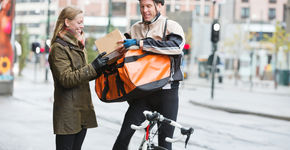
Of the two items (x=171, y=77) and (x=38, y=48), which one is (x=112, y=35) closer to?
(x=171, y=77)

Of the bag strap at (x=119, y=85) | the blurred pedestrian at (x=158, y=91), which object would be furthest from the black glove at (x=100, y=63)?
the blurred pedestrian at (x=158, y=91)

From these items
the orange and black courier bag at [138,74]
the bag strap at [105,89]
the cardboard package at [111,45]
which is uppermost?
the cardboard package at [111,45]

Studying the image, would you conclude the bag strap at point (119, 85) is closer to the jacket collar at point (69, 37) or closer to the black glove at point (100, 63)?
the black glove at point (100, 63)

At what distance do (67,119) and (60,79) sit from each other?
330 mm

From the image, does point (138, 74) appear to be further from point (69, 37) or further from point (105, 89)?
point (69, 37)

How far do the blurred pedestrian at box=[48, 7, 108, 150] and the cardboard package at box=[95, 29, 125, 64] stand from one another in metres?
0.06

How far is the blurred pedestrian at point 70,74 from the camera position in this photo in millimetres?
3586

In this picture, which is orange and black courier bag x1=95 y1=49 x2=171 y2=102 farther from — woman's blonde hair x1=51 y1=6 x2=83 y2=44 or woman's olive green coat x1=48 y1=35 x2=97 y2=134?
woman's blonde hair x1=51 y1=6 x2=83 y2=44

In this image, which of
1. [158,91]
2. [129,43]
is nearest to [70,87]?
[129,43]

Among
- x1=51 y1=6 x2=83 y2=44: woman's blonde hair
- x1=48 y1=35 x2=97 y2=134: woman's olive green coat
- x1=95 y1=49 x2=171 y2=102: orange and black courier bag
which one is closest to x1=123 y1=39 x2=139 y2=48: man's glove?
x1=95 y1=49 x2=171 y2=102: orange and black courier bag

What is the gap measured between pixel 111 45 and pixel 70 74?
405 mm

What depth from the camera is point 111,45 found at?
369cm

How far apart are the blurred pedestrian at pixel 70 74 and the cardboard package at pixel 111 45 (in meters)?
0.06

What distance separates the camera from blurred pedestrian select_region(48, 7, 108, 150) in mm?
3586
